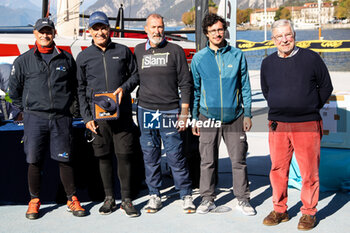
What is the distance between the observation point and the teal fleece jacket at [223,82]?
13.4 feet

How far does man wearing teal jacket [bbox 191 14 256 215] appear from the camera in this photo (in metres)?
4.10

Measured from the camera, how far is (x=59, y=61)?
4070mm

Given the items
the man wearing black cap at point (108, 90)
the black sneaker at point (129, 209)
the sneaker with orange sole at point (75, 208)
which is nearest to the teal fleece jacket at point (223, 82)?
the man wearing black cap at point (108, 90)

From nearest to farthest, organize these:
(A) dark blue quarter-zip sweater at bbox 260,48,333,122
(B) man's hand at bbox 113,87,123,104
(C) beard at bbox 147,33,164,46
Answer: (A) dark blue quarter-zip sweater at bbox 260,48,333,122, (B) man's hand at bbox 113,87,123,104, (C) beard at bbox 147,33,164,46

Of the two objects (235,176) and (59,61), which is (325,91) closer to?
(235,176)

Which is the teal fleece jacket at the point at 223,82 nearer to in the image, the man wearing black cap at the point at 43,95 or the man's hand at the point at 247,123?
the man's hand at the point at 247,123

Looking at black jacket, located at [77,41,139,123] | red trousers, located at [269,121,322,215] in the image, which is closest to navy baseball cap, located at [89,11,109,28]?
black jacket, located at [77,41,139,123]

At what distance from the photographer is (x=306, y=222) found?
382 centimetres

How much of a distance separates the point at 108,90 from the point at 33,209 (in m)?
1.40

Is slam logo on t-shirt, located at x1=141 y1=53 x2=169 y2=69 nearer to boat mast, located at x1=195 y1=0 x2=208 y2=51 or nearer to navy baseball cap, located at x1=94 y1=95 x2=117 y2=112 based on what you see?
navy baseball cap, located at x1=94 y1=95 x2=117 y2=112

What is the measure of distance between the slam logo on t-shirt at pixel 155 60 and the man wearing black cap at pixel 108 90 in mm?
134

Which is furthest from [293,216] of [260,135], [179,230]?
[260,135]

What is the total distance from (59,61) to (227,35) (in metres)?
2.60

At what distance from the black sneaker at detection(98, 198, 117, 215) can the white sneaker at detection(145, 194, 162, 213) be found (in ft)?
1.14
